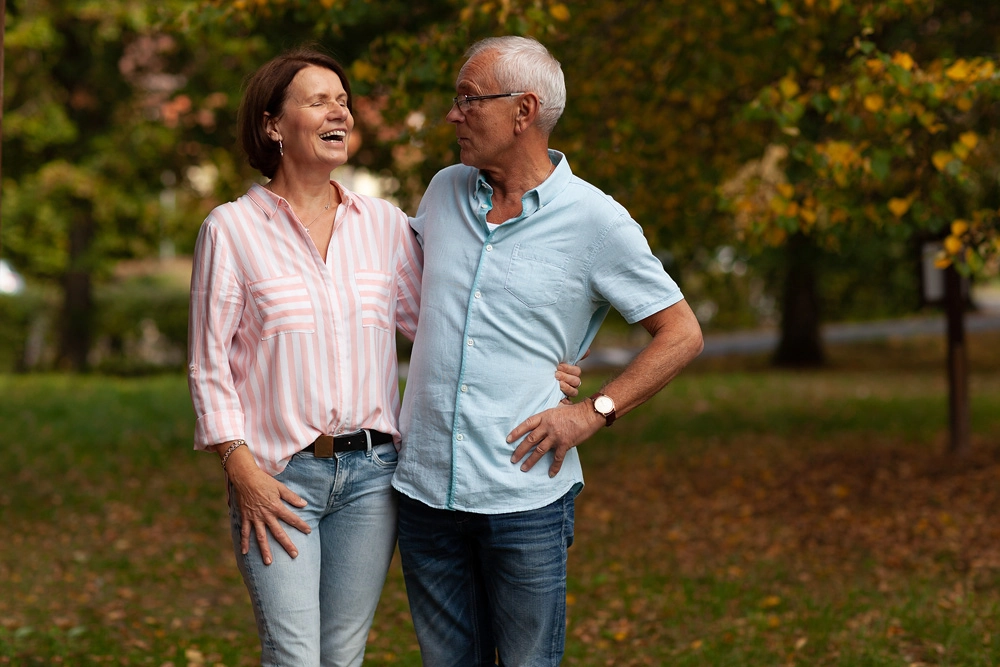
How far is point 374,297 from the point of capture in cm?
263

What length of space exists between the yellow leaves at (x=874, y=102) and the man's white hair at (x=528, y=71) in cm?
240

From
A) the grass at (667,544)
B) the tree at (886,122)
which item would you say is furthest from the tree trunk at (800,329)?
the tree at (886,122)

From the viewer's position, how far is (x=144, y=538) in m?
6.91

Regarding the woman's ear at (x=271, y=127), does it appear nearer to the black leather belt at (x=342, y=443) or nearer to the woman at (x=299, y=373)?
the woman at (x=299, y=373)

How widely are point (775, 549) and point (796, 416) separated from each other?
16.1 feet

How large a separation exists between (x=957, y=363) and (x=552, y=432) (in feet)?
20.0

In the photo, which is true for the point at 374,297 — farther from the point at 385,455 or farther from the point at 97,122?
the point at 97,122

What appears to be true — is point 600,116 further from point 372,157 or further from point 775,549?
point 372,157

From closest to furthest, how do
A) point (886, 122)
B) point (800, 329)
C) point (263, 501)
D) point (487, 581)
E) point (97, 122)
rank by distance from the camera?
point (263, 501), point (487, 581), point (886, 122), point (97, 122), point (800, 329)

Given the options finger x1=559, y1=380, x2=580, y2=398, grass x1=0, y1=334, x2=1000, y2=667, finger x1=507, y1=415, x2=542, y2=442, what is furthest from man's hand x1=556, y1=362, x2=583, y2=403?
grass x1=0, y1=334, x2=1000, y2=667

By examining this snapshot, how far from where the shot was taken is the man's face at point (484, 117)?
2566 millimetres

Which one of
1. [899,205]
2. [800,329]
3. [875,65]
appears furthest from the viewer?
[800,329]

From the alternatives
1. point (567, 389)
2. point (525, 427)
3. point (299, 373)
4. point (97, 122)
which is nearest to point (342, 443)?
point (299, 373)

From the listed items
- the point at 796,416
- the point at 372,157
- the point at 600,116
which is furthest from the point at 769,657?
the point at 372,157
